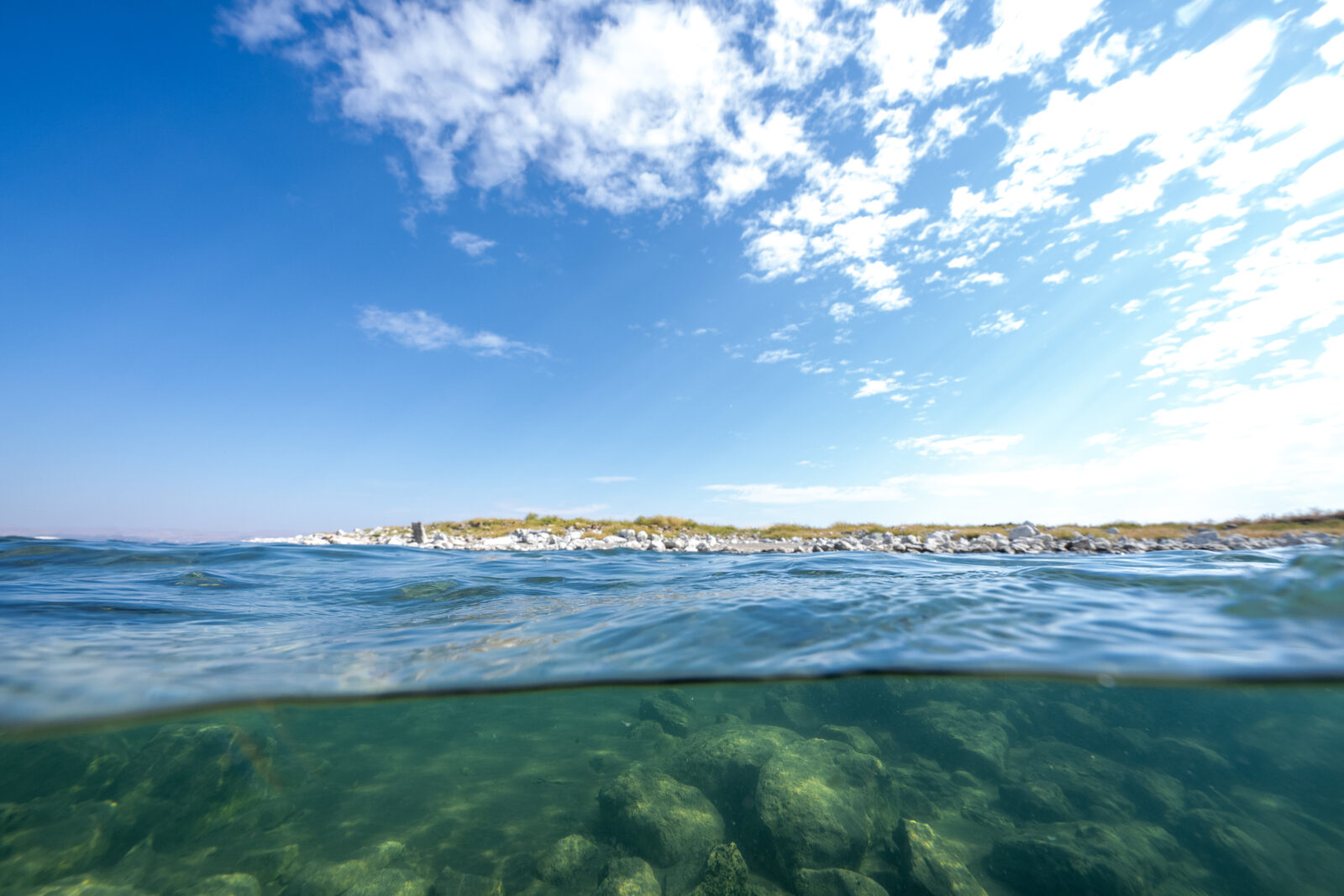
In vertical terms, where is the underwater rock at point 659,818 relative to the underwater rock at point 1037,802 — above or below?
above

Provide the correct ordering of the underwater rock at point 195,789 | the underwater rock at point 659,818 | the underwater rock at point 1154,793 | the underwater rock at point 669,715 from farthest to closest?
the underwater rock at point 669,715
the underwater rock at point 1154,793
the underwater rock at point 195,789
the underwater rock at point 659,818

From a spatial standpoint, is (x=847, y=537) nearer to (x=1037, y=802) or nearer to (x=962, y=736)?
(x=962, y=736)

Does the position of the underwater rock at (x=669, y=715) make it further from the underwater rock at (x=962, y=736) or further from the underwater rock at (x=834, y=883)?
the underwater rock at (x=962, y=736)

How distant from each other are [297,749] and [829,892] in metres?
8.65

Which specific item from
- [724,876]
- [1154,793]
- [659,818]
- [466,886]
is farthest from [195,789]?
[1154,793]

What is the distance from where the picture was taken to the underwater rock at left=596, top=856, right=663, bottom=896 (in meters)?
4.42

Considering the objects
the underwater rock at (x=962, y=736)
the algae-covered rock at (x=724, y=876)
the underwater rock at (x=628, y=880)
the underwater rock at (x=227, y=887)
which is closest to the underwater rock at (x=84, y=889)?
the underwater rock at (x=227, y=887)

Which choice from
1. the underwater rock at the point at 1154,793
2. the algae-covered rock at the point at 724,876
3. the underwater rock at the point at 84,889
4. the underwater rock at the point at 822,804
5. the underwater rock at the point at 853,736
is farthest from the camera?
the underwater rock at the point at 853,736

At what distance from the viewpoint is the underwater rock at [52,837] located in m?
4.57

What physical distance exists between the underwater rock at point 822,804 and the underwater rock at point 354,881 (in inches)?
143

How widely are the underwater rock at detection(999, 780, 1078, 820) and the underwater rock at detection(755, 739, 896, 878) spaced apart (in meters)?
1.95

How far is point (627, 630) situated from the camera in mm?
5719

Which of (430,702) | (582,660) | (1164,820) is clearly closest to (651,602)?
(582,660)

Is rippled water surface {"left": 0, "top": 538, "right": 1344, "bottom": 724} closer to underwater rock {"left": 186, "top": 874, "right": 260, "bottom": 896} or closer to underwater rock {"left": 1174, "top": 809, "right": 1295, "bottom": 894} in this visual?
underwater rock {"left": 186, "top": 874, "right": 260, "bottom": 896}
